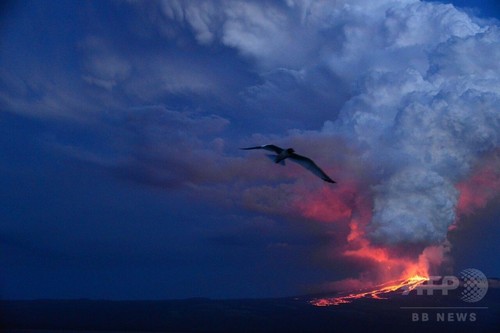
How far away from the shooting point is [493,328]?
12.3 metres

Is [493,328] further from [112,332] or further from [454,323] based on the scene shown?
[112,332]

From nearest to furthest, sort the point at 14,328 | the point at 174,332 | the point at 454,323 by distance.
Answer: the point at 454,323
the point at 14,328
the point at 174,332

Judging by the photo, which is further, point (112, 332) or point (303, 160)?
point (112, 332)

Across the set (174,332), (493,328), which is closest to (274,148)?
(493,328)

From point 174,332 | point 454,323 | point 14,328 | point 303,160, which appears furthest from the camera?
point 174,332

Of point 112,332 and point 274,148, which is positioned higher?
point 274,148

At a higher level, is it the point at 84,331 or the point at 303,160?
the point at 303,160

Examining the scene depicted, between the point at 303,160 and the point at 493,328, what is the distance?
7.67 m

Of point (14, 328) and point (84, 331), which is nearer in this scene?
point (14, 328)

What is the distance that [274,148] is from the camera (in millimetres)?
7855

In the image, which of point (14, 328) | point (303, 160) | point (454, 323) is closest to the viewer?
point (303, 160)

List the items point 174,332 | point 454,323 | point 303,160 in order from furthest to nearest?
point 174,332 → point 454,323 → point 303,160

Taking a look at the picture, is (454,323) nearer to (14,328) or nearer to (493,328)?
(493,328)

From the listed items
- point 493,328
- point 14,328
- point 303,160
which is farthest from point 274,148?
point 14,328
